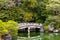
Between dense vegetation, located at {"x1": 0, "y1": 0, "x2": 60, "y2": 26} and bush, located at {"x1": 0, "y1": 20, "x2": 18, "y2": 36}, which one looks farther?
dense vegetation, located at {"x1": 0, "y1": 0, "x2": 60, "y2": 26}

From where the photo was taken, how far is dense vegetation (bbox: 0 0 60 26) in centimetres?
3658

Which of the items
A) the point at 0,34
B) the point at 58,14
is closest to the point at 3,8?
the point at 58,14

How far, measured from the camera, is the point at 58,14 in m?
35.7

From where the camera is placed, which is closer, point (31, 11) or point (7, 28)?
point (7, 28)

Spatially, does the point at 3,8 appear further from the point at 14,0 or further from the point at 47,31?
the point at 47,31

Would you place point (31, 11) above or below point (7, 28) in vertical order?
below

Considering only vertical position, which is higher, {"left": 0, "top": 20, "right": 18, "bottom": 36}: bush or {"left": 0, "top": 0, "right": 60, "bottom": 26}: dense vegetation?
{"left": 0, "top": 20, "right": 18, "bottom": 36}: bush

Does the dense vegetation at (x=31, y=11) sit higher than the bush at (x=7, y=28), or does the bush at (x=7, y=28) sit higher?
the bush at (x=7, y=28)

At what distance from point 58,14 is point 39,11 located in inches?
206

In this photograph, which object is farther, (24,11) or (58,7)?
(24,11)

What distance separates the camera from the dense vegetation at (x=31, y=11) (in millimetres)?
36584

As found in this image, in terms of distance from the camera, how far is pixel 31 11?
40.5 meters

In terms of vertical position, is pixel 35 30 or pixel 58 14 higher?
pixel 58 14

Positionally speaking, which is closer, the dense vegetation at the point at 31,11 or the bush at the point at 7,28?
the bush at the point at 7,28
